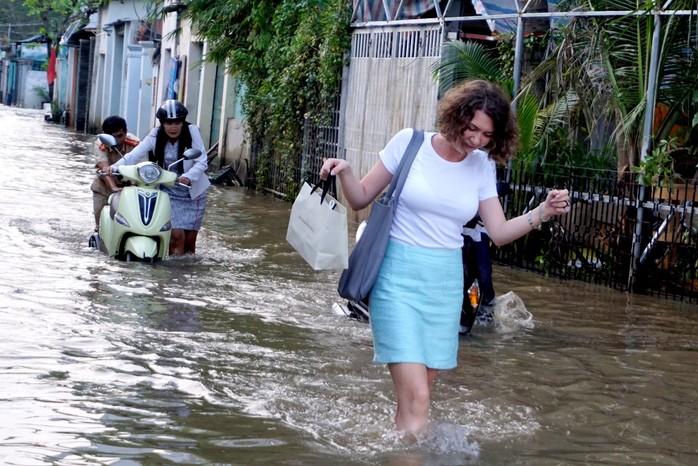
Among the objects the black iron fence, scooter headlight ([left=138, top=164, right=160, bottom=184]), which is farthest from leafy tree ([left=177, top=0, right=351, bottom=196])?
scooter headlight ([left=138, top=164, right=160, bottom=184])

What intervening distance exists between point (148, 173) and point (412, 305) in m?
5.39

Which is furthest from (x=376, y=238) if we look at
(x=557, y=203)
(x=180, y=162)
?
(x=180, y=162)

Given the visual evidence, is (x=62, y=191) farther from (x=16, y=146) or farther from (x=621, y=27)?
(x=16, y=146)

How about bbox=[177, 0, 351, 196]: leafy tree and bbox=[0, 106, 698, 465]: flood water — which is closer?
bbox=[0, 106, 698, 465]: flood water

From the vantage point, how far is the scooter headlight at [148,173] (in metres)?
9.59

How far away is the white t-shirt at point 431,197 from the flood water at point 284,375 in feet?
2.91

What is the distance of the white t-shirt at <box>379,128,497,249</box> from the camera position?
462cm

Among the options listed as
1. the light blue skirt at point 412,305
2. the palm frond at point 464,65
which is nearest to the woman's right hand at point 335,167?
the light blue skirt at point 412,305

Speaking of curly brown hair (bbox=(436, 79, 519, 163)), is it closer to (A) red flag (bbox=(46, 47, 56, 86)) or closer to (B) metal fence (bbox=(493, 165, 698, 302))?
(B) metal fence (bbox=(493, 165, 698, 302))

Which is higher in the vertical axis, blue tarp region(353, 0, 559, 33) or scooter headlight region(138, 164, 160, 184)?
blue tarp region(353, 0, 559, 33)

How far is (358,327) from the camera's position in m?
7.70

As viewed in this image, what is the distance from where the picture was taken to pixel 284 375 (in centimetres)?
617

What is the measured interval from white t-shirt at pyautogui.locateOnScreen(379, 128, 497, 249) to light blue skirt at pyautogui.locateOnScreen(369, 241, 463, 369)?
60 mm

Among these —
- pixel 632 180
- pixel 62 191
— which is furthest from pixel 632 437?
pixel 62 191
